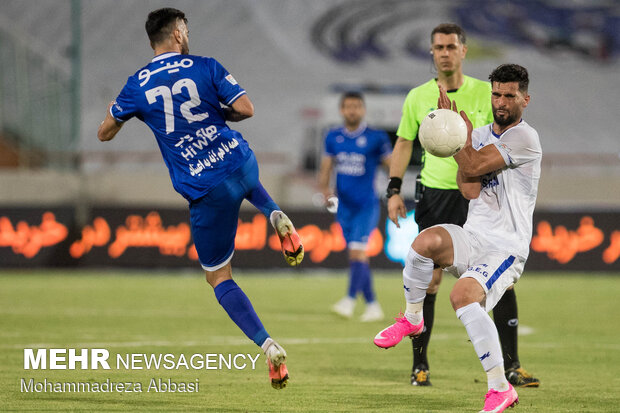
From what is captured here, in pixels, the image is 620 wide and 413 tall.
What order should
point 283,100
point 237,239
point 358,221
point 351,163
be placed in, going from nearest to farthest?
point 358,221
point 351,163
point 237,239
point 283,100

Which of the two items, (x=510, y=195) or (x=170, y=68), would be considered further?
(x=170, y=68)

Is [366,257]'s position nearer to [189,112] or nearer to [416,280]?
[416,280]

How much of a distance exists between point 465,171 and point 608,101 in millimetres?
37343

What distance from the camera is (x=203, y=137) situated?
5.95 m

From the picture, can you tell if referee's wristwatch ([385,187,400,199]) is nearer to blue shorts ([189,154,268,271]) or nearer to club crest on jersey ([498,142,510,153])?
blue shorts ([189,154,268,271])

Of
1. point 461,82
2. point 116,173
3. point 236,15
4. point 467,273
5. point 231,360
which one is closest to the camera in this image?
point 467,273

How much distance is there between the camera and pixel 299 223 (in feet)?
60.0

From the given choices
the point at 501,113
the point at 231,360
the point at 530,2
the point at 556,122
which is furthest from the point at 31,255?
the point at 530,2

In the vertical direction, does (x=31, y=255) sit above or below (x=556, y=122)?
below

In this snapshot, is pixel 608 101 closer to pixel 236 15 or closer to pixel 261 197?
pixel 236 15

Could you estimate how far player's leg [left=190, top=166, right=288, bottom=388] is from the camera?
19.6 ft

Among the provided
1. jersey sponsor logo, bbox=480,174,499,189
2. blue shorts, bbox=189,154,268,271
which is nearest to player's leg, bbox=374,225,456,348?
jersey sponsor logo, bbox=480,174,499,189

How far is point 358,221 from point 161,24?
6.07m

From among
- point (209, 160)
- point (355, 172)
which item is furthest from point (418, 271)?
point (355, 172)
